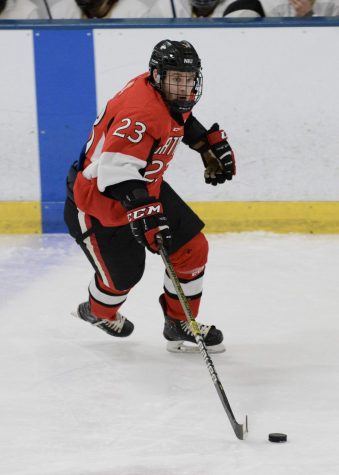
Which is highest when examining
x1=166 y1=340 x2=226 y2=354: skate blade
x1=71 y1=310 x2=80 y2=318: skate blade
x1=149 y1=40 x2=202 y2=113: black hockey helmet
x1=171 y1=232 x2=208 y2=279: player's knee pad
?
x1=149 y1=40 x2=202 y2=113: black hockey helmet

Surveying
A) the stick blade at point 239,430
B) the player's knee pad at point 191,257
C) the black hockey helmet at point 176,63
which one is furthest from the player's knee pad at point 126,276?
the stick blade at point 239,430

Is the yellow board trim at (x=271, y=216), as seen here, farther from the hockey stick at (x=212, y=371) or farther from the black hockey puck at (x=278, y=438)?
the black hockey puck at (x=278, y=438)

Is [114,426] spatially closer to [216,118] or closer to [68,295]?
[68,295]

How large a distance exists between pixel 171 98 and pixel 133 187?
29cm

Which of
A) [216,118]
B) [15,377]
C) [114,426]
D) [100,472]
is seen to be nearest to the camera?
[100,472]

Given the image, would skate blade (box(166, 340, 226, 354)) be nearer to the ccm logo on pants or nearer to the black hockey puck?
the ccm logo on pants

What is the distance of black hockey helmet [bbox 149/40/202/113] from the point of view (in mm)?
3002

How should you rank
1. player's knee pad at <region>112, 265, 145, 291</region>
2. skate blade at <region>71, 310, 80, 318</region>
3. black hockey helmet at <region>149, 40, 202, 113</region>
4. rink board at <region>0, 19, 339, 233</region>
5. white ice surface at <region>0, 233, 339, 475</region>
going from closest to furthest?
white ice surface at <region>0, 233, 339, 475</region> → black hockey helmet at <region>149, 40, 202, 113</region> → player's knee pad at <region>112, 265, 145, 291</region> → skate blade at <region>71, 310, 80, 318</region> → rink board at <region>0, 19, 339, 233</region>

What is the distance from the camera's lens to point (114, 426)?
277cm

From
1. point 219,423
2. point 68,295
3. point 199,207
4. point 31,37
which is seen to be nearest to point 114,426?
point 219,423

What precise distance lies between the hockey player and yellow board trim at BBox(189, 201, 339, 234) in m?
1.51

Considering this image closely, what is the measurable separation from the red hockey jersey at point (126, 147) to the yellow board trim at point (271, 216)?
1682 mm

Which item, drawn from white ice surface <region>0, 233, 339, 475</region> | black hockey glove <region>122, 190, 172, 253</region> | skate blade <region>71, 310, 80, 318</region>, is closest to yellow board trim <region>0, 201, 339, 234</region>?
white ice surface <region>0, 233, 339, 475</region>

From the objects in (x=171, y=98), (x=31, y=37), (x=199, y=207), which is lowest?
(x=199, y=207)
